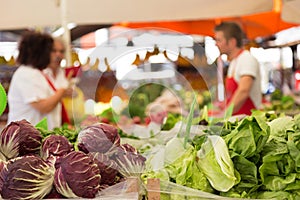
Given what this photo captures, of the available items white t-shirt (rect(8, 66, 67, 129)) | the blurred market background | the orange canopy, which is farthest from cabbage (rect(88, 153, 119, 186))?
the orange canopy

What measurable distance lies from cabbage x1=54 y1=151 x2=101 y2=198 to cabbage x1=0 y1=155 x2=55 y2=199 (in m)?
0.03

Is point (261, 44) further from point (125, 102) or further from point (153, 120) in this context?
point (125, 102)

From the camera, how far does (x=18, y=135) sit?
147 centimetres

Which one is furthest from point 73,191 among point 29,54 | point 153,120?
point 29,54

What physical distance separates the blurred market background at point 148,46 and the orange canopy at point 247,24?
0.5 inches

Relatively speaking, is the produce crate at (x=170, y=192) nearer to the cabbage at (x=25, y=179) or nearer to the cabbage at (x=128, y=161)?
the cabbage at (x=128, y=161)

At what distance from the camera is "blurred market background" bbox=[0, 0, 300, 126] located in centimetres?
168

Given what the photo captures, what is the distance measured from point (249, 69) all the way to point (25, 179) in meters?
2.74

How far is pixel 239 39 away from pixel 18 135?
2808 mm

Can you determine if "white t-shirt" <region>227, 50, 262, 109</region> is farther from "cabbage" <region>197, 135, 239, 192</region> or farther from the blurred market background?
"cabbage" <region>197, 135, 239, 192</region>

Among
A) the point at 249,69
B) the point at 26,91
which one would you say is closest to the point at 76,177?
the point at 26,91

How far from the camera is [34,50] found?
355cm

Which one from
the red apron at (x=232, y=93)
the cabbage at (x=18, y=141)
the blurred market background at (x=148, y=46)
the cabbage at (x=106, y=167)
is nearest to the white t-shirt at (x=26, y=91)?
the blurred market background at (x=148, y=46)

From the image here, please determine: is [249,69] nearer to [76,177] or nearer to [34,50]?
[34,50]
